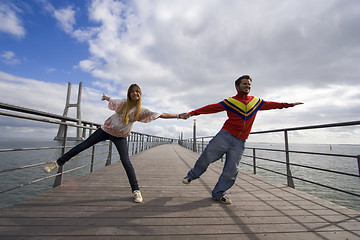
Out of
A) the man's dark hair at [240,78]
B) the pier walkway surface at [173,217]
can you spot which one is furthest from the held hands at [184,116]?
the pier walkway surface at [173,217]

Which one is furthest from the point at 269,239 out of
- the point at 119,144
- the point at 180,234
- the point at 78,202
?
the point at 78,202

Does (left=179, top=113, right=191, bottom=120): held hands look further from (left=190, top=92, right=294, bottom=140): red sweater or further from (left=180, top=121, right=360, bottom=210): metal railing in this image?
(left=180, top=121, right=360, bottom=210): metal railing

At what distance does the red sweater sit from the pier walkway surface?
866 millimetres

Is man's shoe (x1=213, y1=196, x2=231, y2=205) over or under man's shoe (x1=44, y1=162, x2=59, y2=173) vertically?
under

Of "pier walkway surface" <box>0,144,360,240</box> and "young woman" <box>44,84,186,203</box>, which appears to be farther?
"young woman" <box>44,84,186,203</box>

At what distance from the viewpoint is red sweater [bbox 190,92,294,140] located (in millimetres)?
2078

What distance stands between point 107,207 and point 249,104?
1.98 m

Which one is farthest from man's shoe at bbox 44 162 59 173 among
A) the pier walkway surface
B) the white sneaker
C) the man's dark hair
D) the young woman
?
the man's dark hair

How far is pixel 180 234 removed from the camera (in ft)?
4.53

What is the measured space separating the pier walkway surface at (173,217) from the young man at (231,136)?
28cm

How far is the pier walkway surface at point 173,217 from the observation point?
1.38 m

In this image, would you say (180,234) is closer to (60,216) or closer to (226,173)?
(226,173)

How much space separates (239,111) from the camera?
208 centimetres

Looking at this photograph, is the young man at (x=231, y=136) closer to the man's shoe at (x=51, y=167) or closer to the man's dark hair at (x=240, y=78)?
the man's dark hair at (x=240, y=78)
